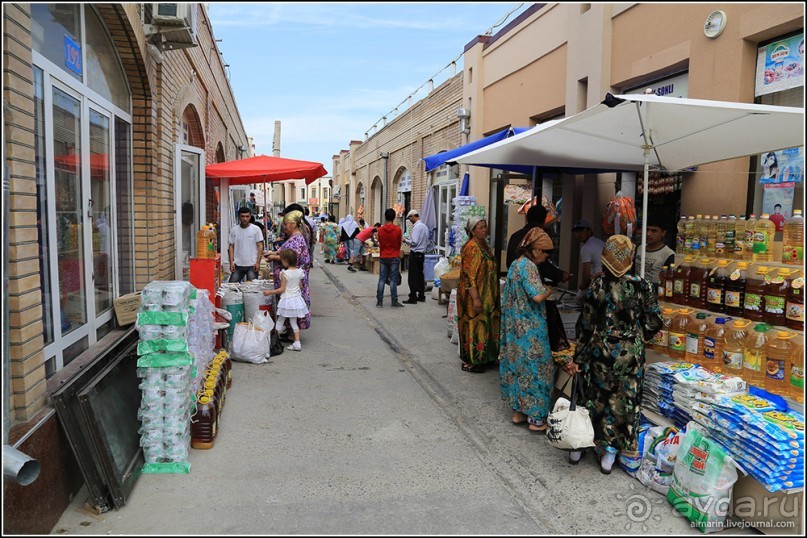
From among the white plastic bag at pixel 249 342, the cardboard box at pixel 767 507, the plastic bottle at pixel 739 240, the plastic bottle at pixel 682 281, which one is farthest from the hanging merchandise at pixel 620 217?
the white plastic bag at pixel 249 342

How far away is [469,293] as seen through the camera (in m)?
6.05

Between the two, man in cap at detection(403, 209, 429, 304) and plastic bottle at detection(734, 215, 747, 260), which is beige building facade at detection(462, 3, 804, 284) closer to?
plastic bottle at detection(734, 215, 747, 260)

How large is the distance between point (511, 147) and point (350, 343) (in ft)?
12.0

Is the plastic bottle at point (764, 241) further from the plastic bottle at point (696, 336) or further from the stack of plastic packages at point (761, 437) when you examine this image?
the stack of plastic packages at point (761, 437)

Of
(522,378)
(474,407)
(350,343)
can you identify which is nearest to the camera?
(522,378)

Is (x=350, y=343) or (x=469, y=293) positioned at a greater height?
(x=469, y=293)

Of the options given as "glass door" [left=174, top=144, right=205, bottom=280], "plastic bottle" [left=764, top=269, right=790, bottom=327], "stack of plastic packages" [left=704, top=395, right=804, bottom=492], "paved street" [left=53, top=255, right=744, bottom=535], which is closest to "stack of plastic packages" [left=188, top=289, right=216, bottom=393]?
"paved street" [left=53, top=255, right=744, bottom=535]

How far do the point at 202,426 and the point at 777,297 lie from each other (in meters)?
4.19

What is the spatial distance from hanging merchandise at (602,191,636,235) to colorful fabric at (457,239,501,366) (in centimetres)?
149

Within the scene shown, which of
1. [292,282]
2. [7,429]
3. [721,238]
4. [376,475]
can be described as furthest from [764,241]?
[292,282]

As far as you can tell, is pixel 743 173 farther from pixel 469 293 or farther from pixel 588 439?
pixel 588 439

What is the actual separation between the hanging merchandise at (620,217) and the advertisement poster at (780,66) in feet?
5.39

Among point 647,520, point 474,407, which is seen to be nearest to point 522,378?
point 474,407

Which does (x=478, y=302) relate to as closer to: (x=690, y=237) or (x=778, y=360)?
(x=690, y=237)
